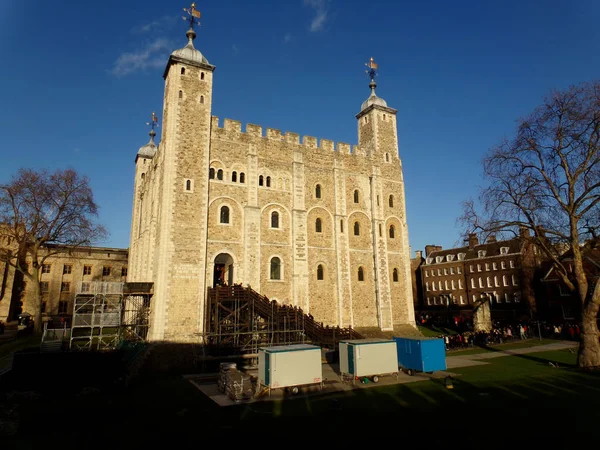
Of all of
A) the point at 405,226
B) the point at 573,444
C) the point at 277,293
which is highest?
the point at 405,226

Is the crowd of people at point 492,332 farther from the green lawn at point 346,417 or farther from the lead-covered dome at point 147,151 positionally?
the lead-covered dome at point 147,151

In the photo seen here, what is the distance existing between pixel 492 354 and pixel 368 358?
1278 cm

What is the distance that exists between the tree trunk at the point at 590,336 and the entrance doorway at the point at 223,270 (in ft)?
64.7

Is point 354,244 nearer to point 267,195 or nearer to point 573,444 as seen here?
point 267,195

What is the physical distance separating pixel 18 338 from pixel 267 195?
21546 millimetres

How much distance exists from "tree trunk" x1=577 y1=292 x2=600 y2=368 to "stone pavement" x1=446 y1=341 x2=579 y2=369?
4.86 meters

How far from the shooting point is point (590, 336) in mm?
18547

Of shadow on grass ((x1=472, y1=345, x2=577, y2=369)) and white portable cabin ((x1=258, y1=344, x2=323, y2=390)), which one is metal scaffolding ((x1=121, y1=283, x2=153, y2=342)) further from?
shadow on grass ((x1=472, y1=345, x2=577, y2=369))

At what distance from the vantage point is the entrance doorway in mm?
26672

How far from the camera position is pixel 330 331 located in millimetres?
25797

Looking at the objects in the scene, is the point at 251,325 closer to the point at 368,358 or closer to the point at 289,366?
the point at 289,366

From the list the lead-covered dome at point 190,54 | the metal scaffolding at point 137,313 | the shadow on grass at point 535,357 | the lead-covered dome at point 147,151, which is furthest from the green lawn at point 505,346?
the lead-covered dome at point 147,151

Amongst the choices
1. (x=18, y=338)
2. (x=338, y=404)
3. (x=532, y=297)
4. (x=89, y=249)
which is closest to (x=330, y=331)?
(x=338, y=404)

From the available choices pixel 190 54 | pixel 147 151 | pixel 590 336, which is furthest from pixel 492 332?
pixel 147 151
